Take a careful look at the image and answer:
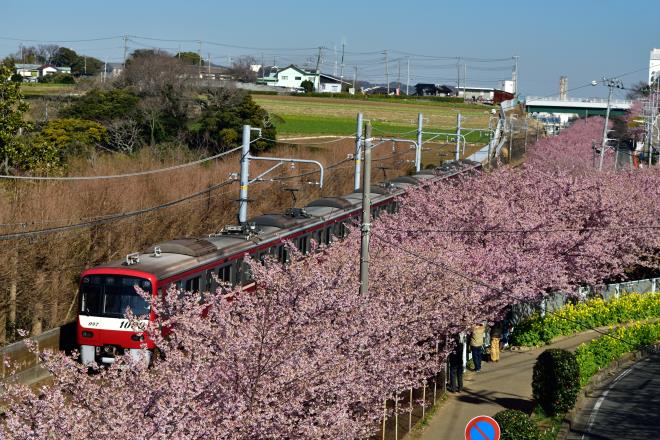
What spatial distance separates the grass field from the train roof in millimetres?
46727

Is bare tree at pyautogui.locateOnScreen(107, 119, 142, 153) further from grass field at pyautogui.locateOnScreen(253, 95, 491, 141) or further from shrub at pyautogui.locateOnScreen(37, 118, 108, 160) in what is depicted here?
grass field at pyautogui.locateOnScreen(253, 95, 491, 141)

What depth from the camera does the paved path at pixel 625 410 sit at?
18.1 m

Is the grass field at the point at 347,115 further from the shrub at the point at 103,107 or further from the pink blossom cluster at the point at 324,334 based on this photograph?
the pink blossom cluster at the point at 324,334

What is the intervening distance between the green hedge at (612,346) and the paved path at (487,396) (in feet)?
4.43

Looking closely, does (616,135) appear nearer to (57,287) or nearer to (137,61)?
(137,61)

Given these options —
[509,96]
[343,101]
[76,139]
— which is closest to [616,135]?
[509,96]

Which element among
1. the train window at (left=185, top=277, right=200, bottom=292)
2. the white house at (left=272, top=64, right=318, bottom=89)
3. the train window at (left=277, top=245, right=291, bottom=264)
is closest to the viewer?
the train window at (left=185, top=277, right=200, bottom=292)

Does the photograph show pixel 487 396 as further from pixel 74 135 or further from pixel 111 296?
pixel 74 135

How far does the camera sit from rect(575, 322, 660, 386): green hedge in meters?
21.6

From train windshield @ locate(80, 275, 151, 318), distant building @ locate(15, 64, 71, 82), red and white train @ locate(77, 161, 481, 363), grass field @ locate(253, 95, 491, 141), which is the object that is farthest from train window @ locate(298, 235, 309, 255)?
distant building @ locate(15, 64, 71, 82)

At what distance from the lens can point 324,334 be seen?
12.2 m

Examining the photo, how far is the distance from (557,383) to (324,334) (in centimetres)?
819

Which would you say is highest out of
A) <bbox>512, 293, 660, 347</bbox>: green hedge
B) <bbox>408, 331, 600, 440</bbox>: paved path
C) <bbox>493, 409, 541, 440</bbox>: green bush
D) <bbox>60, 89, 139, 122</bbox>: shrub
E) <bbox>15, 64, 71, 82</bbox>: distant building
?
<bbox>15, 64, 71, 82</bbox>: distant building

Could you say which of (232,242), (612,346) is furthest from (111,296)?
(612,346)
